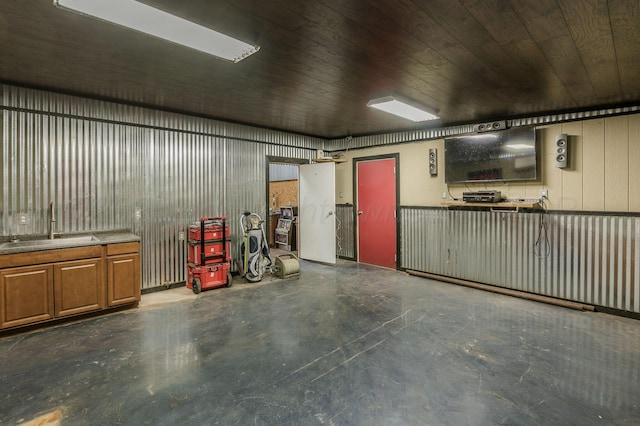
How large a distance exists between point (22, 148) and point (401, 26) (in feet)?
14.3

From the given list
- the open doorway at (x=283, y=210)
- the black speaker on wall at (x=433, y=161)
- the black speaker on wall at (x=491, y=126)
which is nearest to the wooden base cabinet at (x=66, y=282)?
the open doorway at (x=283, y=210)

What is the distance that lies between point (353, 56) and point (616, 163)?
149 inches

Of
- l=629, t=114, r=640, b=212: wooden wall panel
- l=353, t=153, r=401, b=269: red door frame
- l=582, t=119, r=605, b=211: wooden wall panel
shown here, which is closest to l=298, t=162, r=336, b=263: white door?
l=353, t=153, r=401, b=269: red door frame

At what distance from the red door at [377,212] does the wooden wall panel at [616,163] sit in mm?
3162

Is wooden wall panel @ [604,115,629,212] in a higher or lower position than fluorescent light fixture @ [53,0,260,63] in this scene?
lower

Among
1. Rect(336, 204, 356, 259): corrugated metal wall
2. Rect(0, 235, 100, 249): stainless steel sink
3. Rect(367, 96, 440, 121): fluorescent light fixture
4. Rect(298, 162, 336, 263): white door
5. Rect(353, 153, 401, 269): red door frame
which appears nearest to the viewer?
Rect(0, 235, 100, 249): stainless steel sink

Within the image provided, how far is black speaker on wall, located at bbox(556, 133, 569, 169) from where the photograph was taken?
171 inches

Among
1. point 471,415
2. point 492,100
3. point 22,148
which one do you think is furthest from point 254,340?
point 492,100

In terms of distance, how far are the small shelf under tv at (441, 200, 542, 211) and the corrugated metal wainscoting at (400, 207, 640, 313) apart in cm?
11

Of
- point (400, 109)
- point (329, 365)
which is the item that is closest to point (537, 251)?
point (400, 109)

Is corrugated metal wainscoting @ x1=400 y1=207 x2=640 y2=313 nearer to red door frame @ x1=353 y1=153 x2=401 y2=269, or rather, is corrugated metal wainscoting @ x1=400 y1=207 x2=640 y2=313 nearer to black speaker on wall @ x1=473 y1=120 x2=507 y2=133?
red door frame @ x1=353 y1=153 x2=401 y2=269

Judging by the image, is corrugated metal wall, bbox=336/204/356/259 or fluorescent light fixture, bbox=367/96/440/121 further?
corrugated metal wall, bbox=336/204/356/259

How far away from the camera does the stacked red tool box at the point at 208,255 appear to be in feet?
15.9

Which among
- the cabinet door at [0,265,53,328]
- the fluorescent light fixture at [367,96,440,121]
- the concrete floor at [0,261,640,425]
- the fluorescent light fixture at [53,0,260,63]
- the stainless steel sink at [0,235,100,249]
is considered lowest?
the concrete floor at [0,261,640,425]
